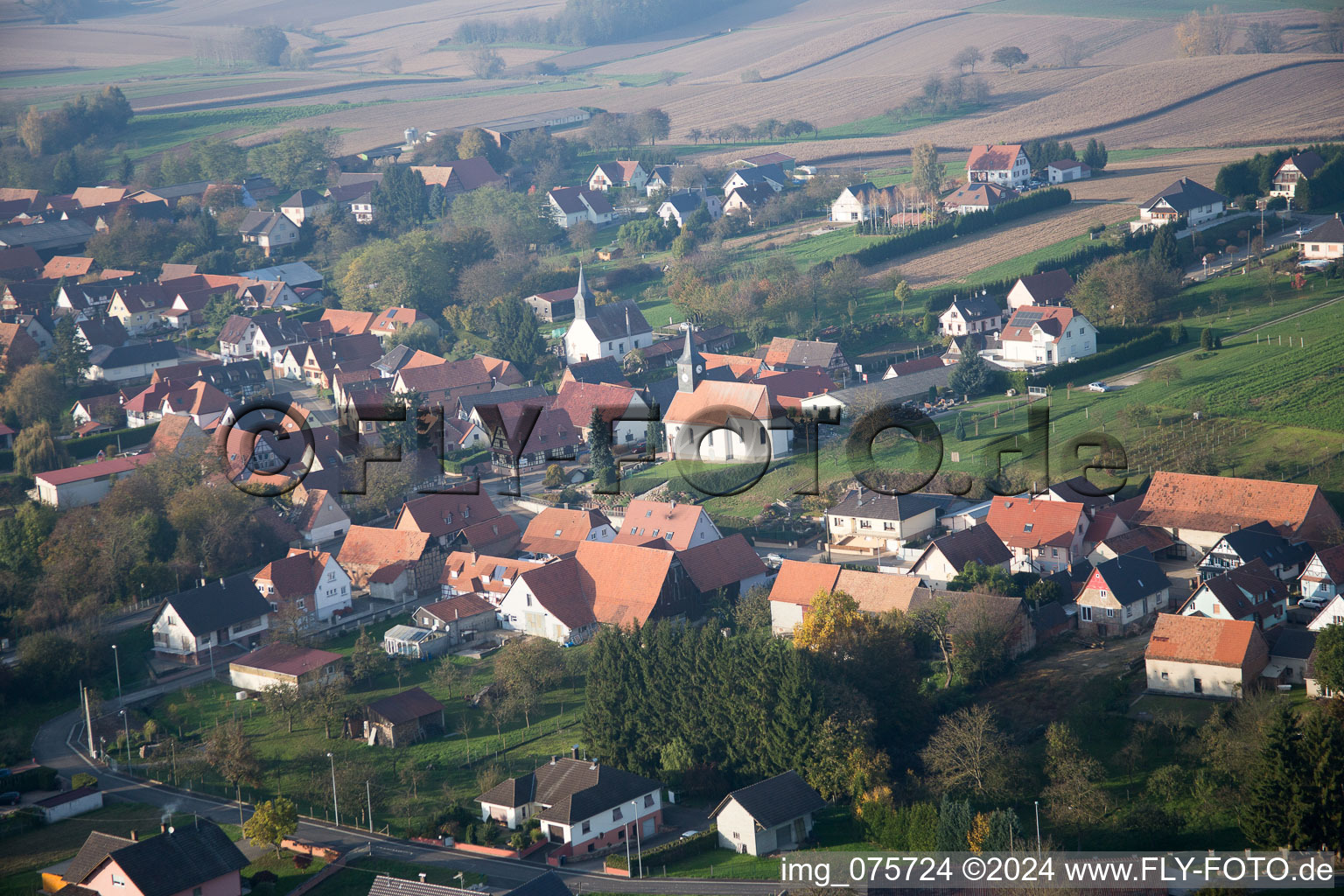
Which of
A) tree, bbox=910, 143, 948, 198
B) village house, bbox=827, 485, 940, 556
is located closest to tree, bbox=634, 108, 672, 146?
tree, bbox=910, 143, 948, 198

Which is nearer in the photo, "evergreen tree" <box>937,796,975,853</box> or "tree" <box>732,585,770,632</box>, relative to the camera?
"evergreen tree" <box>937,796,975,853</box>

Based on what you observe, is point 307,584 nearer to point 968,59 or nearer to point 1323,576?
point 1323,576

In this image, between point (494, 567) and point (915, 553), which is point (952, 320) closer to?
point (915, 553)

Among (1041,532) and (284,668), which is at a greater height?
(1041,532)

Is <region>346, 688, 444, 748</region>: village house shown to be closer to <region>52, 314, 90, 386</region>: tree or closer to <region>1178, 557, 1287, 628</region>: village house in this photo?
<region>1178, 557, 1287, 628</region>: village house

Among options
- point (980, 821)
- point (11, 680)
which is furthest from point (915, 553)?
point (11, 680)

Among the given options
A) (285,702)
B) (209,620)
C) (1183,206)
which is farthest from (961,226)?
(285,702)

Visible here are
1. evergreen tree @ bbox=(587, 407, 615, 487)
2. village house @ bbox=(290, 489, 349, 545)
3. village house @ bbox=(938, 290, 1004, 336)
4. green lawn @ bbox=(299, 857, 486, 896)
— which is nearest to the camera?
green lawn @ bbox=(299, 857, 486, 896)
